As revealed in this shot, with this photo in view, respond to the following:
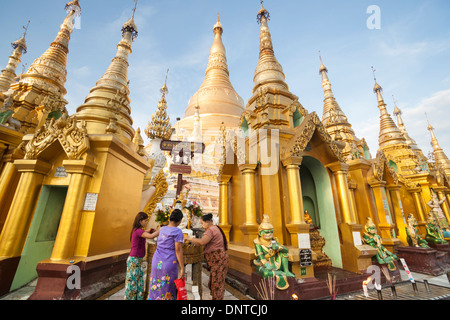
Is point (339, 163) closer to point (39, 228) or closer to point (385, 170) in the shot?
point (385, 170)

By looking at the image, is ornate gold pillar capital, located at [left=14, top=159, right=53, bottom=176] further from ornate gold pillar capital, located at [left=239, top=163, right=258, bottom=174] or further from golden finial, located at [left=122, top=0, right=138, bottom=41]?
golden finial, located at [left=122, top=0, right=138, bottom=41]

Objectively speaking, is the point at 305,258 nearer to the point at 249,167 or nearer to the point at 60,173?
the point at 249,167

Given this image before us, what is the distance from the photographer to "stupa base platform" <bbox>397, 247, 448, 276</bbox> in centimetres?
713

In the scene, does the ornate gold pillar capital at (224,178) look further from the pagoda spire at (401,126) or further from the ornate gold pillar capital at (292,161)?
the pagoda spire at (401,126)

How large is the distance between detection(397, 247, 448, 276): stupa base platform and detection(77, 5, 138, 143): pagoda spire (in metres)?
11.5

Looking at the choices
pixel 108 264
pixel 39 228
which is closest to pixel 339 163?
pixel 108 264

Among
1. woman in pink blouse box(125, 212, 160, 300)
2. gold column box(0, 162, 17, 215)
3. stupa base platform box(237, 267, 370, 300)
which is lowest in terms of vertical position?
stupa base platform box(237, 267, 370, 300)

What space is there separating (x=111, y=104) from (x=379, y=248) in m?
9.78

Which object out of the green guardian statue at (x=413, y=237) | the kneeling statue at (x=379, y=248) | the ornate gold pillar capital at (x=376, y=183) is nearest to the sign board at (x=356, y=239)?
the kneeling statue at (x=379, y=248)

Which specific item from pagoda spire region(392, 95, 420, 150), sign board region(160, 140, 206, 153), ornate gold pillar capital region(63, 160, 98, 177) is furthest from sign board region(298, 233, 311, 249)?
pagoda spire region(392, 95, 420, 150)

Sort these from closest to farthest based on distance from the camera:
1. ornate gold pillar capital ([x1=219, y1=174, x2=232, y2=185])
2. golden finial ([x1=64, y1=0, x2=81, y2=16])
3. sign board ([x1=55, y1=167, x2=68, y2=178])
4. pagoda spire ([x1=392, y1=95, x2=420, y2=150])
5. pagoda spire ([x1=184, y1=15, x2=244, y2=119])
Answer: sign board ([x1=55, y1=167, x2=68, y2=178]) → ornate gold pillar capital ([x1=219, y1=174, x2=232, y2=185]) → golden finial ([x1=64, y1=0, x2=81, y2=16]) → pagoda spire ([x1=392, y1=95, x2=420, y2=150]) → pagoda spire ([x1=184, y1=15, x2=244, y2=119])

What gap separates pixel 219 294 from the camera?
375cm
